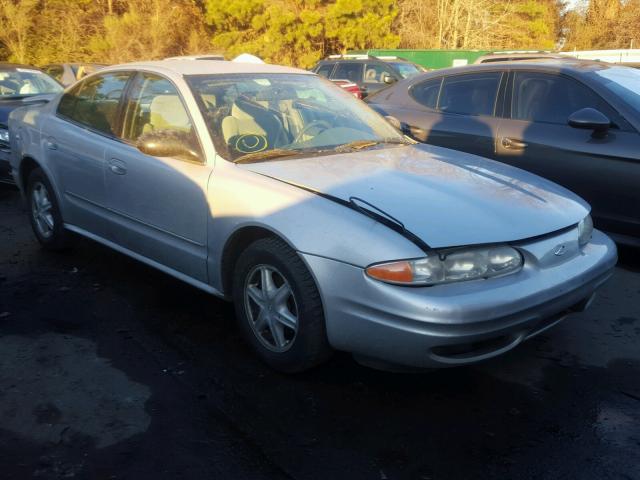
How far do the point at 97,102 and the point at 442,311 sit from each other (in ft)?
10.4

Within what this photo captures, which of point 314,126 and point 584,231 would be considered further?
point 314,126

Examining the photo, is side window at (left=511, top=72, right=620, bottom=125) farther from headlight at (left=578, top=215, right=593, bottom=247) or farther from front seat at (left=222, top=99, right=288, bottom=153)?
front seat at (left=222, top=99, right=288, bottom=153)

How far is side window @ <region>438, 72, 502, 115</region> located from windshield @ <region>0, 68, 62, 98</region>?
5490 millimetres

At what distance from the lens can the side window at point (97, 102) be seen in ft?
14.8

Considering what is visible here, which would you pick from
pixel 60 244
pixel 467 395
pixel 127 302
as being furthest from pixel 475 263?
pixel 60 244

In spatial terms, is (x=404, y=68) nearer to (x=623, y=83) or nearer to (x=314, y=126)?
(x=623, y=83)

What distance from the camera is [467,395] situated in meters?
3.14

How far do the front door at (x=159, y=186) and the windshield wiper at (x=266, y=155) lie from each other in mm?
208

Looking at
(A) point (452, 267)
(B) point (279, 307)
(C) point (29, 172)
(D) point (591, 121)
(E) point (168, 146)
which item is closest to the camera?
(A) point (452, 267)

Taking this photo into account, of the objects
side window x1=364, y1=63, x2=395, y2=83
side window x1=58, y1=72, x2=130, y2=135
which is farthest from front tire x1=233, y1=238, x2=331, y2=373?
side window x1=364, y1=63, x2=395, y2=83

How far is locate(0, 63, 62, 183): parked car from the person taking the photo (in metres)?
7.18

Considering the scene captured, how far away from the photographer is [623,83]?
5172mm

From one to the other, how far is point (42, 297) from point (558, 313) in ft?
10.6

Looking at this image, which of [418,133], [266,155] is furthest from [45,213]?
[418,133]
